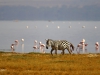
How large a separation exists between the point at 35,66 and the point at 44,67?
0.68 meters

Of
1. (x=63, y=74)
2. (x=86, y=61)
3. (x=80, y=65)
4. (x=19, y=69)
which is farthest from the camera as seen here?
(x=86, y=61)

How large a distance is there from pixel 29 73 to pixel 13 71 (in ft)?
3.90

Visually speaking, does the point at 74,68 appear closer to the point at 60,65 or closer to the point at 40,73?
the point at 60,65

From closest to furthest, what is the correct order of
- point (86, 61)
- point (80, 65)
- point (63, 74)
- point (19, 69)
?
1. point (63, 74)
2. point (19, 69)
3. point (80, 65)
4. point (86, 61)

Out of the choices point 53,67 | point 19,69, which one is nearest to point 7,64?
point 19,69

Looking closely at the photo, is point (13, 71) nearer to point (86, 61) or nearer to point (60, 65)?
point (60, 65)

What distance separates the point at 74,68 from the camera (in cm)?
2469

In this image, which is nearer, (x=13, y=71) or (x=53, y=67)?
(x=13, y=71)

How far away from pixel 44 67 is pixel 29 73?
2.65 metres

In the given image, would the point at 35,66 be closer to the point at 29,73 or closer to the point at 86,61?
the point at 29,73

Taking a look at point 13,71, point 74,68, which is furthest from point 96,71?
point 13,71

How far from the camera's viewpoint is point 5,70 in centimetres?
2373

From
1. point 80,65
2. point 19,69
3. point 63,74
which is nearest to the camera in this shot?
point 63,74

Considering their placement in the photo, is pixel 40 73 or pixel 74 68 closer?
pixel 40 73
